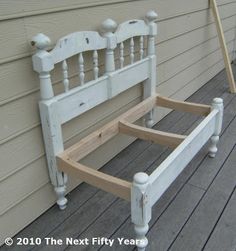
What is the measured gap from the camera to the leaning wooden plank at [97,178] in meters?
1.30

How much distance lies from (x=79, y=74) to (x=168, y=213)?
0.85m

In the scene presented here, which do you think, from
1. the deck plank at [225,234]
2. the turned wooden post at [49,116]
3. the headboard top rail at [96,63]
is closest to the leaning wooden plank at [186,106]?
the headboard top rail at [96,63]

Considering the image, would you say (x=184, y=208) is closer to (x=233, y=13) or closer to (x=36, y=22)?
(x=36, y=22)

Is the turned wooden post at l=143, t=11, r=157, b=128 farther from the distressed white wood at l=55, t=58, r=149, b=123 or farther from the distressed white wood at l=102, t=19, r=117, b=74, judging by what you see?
the distressed white wood at l=102, t=19, r=117, b=74

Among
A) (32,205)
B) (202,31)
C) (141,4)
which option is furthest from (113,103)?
(202,31)

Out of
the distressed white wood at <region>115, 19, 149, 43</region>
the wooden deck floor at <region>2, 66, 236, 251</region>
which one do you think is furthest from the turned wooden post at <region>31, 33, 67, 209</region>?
the distressed white wood at <region>115, 19, 149, 43</region>

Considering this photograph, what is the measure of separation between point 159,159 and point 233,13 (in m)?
2.67

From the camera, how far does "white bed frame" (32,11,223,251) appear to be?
1.29 m

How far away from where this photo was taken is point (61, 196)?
1653 millimetres

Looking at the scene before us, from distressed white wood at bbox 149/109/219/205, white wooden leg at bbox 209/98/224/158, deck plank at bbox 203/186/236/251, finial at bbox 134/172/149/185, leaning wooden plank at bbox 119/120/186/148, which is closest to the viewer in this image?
finial at bbox 134/172/149/185

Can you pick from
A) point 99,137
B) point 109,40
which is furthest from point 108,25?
point 99,137

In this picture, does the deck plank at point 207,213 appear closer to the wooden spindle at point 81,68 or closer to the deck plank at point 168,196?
the deck plank at point 168,196

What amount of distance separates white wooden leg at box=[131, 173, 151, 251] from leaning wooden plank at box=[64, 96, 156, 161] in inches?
17.1

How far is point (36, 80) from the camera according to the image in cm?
140
